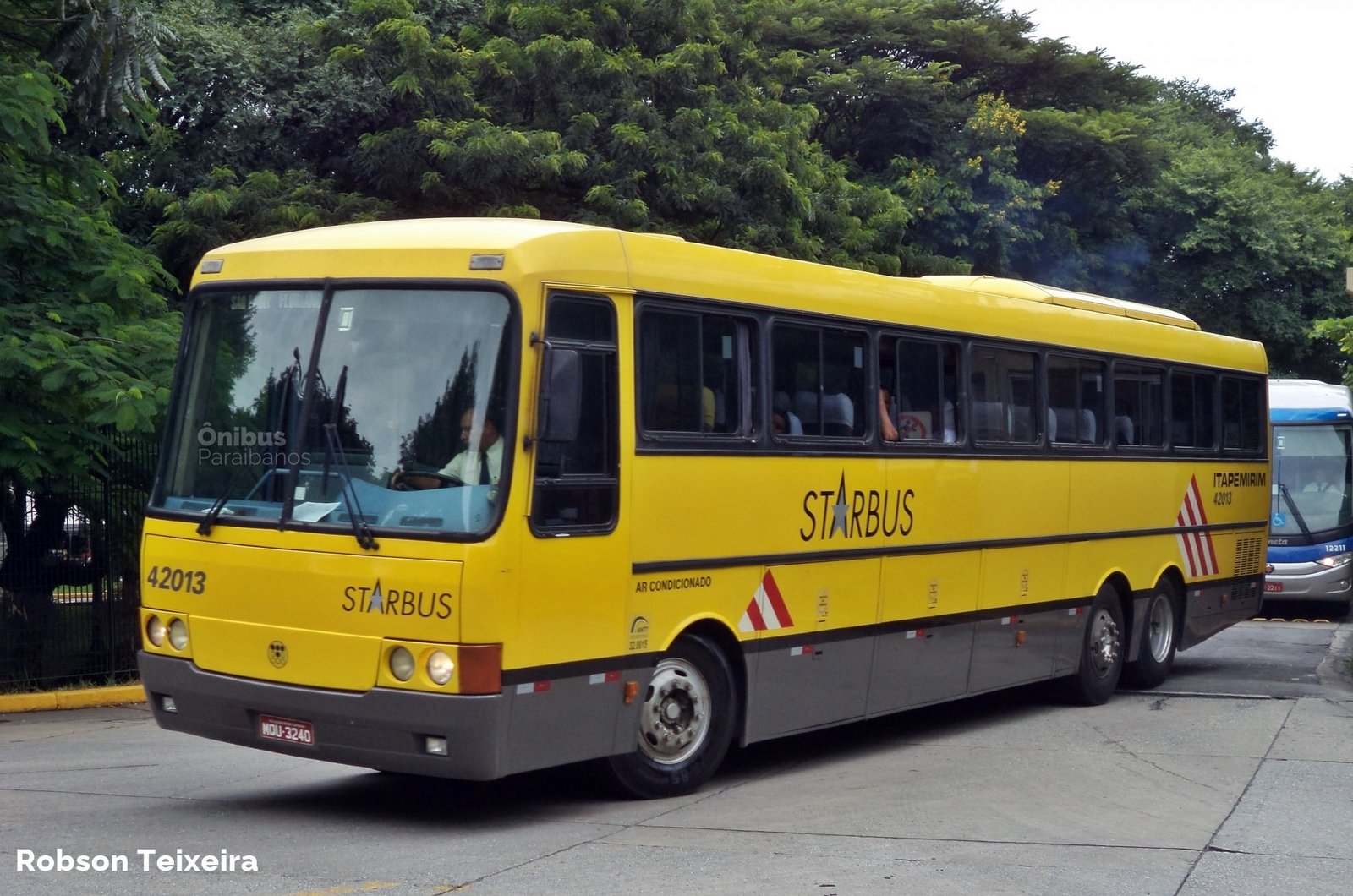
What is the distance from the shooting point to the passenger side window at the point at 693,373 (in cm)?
847

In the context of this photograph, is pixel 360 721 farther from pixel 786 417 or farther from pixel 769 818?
pixel 786 417

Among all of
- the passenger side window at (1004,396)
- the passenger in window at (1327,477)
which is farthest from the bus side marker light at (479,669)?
the passenger in window at (1327,477)

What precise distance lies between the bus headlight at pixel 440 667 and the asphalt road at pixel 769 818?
789 millimetres

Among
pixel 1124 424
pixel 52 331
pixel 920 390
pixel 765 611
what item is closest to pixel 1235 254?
pixel 1124 424

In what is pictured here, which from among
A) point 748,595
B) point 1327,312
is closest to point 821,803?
point 748,595

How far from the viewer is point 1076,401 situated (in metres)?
13.0

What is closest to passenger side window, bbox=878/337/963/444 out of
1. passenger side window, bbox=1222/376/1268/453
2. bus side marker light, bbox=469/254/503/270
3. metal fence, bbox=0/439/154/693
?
bus side marker light, bbox=469/254/503/270

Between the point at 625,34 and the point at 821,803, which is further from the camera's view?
the point at 625,34

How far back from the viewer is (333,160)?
2094 centimetres

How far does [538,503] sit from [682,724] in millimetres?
1836

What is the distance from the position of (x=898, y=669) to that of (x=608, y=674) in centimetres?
315

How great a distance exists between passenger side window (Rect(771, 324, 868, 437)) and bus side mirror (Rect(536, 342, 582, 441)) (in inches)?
79.0

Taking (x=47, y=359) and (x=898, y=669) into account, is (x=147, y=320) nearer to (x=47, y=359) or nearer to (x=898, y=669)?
(x=47, y=359)

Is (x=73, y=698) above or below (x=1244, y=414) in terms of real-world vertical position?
below
